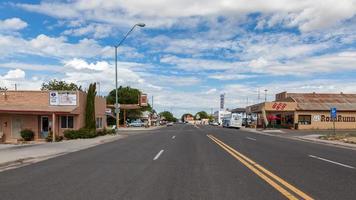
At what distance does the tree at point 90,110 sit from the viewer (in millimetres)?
40281

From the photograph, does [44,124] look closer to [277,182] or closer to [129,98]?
[277,182]

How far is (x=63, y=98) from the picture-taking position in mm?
40094

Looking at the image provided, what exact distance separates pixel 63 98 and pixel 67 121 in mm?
2177

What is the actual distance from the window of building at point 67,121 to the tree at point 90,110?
1334 mm

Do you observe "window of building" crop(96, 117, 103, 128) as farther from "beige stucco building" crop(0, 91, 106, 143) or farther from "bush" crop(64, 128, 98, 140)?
"bush" crop(64, 128, 98, 140)

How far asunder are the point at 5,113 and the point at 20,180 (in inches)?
1128

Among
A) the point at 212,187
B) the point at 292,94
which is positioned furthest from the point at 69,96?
the point at 292,94

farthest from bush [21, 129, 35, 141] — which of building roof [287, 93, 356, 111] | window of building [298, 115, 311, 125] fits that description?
building roof [287, 93, 356, 111]

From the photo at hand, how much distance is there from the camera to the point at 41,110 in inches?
1463

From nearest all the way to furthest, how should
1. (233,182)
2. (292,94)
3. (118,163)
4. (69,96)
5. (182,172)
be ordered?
(233,182) → (182,172) → (118,163) → (69,96) → (292,94)

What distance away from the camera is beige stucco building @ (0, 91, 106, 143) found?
3828 centimetres

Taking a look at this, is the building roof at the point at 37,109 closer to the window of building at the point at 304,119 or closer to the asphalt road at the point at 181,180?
the asphalt road at the point at 181,180

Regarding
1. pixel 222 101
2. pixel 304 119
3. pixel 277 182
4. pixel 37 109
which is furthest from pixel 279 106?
pixel 222 101

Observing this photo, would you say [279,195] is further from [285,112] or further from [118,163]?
[285,112]
